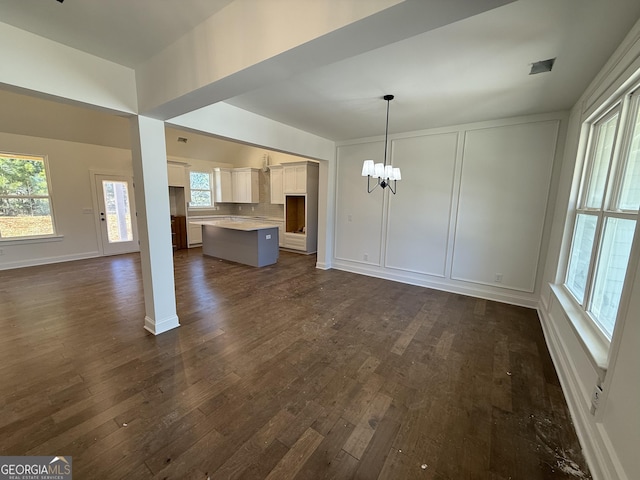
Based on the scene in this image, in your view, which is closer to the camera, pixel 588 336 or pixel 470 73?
pixel 588 336

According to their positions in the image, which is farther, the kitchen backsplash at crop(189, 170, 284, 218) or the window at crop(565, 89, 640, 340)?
the kitchen backsplash at crop(189, 170, 284, 218)

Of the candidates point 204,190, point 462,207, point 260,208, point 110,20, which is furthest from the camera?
point 260,208

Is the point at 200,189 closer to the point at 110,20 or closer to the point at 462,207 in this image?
the point at 110,20

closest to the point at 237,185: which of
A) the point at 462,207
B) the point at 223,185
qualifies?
the point at 223,185

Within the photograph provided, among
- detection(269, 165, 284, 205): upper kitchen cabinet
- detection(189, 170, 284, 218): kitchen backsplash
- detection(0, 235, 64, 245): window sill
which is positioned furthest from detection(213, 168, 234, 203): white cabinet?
detection(0, 235, 64, 245): window sill

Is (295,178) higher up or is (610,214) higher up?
(295,178)

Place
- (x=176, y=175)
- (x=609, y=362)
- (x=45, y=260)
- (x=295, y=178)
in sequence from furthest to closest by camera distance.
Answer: (x=176, y=175), (x=295, y=178), (x=45, y=260), (x=609, y=362)

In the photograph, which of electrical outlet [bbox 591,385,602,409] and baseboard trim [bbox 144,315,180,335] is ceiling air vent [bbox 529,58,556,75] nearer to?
electrical outlet [bbox 591,385,602,409]

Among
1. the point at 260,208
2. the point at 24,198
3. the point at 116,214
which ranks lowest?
the point at 116,214

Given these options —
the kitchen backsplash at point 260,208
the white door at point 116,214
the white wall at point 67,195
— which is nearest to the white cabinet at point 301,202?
the kitchen backsplash at point 260,208

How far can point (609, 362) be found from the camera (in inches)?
56.4

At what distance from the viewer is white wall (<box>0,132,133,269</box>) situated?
4832 mm

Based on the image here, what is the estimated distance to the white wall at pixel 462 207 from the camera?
3.44 metres

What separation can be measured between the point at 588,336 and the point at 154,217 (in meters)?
3.76
